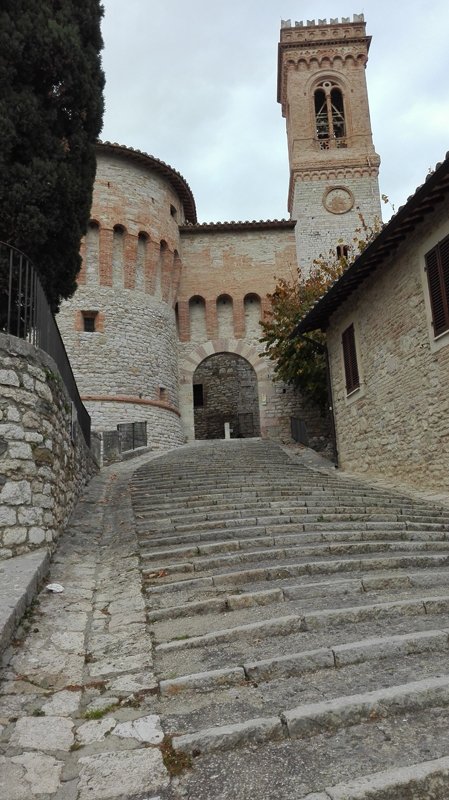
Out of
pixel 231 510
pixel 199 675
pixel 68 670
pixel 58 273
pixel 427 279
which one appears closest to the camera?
pixel 199 675

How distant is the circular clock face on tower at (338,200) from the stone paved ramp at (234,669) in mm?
20246

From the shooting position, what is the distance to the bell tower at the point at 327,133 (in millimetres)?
23875

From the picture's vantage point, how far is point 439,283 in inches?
344

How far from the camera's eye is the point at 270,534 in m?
6.34

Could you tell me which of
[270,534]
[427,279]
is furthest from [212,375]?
[270,534]

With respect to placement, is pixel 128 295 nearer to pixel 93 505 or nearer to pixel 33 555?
pixel 93 505

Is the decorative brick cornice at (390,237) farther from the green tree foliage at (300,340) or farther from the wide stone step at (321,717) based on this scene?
the wide stone step at (321,717)

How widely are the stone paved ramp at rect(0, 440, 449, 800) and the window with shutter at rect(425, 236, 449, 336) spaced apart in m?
3.73

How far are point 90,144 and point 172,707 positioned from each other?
25.0 ft

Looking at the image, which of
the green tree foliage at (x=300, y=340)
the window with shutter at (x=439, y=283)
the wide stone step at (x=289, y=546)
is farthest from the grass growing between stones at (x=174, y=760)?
the green tree foliage at (x=300, y=340)

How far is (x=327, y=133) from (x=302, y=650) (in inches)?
1038

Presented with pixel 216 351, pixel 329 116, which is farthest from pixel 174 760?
pixel 329 116

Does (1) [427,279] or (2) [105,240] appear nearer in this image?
(1) [427,279]

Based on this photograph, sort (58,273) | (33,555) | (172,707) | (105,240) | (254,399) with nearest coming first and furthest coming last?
(172,707)
(33,555)
(58,273)
(105,240)
(254,399)
